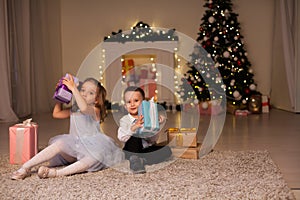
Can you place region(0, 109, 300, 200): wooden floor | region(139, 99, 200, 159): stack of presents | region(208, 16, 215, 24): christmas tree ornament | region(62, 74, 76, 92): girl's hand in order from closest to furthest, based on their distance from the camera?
region(62, 74, 76, 92): girl's hand, region(139, 99, 200, 159): stack of presents, region(0, 109, 300, 200): wooden floor, region(208, 16, 215, 24): christmas tree ornament

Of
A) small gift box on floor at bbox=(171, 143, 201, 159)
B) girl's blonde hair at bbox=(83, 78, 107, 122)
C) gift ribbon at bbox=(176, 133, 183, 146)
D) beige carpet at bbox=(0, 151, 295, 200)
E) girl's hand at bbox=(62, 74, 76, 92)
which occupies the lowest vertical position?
beige carpet at bbox=(0, 151, 295, 200)

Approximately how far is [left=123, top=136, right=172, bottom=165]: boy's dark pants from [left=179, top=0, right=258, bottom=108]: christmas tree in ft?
10.3

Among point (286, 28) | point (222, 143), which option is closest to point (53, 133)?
point (222, 143)

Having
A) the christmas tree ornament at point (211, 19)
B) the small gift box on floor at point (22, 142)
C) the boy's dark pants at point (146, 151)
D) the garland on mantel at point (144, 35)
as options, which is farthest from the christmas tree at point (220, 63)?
the small gift box on floor at point (22, 142)

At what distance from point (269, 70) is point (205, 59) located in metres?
1.42

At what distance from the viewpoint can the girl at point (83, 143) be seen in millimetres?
2834

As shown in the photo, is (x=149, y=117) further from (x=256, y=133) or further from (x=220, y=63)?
(x=220, y=63)

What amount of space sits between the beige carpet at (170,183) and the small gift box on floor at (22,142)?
0.29 ft

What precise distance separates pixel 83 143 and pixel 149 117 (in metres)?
0.46

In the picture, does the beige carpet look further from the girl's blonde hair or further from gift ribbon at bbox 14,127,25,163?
the girl's blonde hair

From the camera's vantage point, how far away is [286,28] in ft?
21.1

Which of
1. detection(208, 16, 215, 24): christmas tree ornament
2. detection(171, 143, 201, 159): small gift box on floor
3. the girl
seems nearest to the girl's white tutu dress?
the girl

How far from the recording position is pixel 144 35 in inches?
277

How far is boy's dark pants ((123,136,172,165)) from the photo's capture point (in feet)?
10.1
